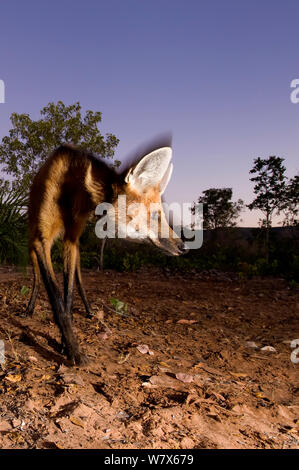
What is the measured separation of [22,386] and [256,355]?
2.42 m

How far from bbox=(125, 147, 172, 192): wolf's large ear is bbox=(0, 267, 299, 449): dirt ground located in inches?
55.9

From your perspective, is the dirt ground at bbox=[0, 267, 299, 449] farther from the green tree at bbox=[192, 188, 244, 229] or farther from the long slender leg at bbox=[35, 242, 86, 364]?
the green tree at bbox=[192, 188, 244, 229]

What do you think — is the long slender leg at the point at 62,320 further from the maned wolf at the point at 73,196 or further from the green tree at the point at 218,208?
the green tree at the point at 218,208

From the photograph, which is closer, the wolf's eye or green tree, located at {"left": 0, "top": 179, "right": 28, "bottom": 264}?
the wolf's eye

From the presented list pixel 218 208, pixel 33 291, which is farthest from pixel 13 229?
pixel 218 208

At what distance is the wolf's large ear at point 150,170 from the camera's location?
2816mm

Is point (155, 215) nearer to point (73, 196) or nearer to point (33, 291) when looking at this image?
point (73, 196)

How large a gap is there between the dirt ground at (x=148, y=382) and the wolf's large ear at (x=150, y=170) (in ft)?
4.66

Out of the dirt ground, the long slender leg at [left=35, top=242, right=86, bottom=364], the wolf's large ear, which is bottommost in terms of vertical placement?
the dirt ground

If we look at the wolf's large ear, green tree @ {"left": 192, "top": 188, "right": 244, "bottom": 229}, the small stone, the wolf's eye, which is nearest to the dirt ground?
the small stone

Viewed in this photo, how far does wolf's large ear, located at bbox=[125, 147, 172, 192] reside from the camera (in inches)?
111

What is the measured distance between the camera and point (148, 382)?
2686 millimetres
